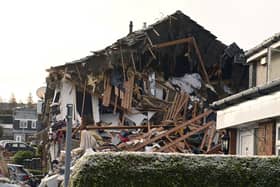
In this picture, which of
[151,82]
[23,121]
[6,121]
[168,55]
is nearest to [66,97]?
[151,82]

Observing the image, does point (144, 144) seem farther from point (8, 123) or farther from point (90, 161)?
point (8, 123)

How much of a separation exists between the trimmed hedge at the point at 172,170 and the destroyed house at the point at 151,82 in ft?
62.1

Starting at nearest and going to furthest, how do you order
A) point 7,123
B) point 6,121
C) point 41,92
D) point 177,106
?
point 177,106 < point 41,92 < point 7,123 < point 6,121

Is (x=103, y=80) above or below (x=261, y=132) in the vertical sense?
above

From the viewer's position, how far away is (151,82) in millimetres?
35188

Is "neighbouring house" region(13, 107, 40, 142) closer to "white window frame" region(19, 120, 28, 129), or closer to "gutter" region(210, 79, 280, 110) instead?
"white window frame" region(19, 120, 28, 129)

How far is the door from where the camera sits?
1744 cm

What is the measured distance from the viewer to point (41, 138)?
40.5 m

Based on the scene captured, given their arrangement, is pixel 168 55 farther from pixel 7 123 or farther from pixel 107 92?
pixel 7 123

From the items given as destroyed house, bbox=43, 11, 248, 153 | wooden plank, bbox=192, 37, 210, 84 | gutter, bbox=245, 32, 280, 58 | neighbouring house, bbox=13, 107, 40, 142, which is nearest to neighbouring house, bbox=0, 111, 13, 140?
neighbouring house, bbox=13, 107, 40, 142

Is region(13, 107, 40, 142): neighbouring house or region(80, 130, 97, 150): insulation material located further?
Result: region(13, 107, 40, 142): neighbouring house

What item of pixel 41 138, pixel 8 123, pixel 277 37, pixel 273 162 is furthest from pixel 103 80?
pixel 8 123

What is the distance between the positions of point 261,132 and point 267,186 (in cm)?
459

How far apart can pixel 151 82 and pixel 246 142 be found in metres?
17.5
